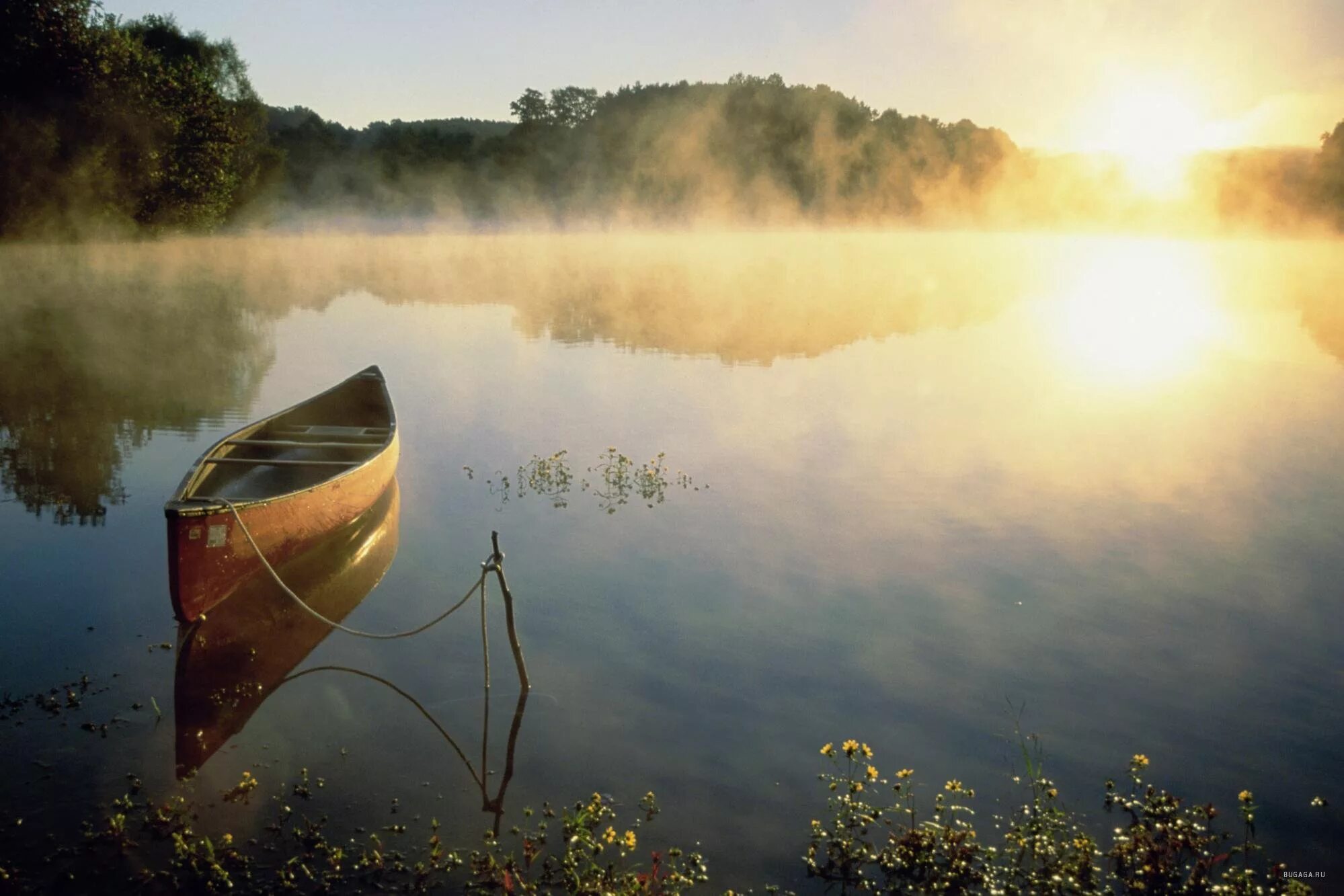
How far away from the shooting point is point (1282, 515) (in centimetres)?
1538

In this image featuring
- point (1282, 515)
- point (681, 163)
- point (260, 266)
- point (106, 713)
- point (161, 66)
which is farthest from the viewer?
point (681, 163)

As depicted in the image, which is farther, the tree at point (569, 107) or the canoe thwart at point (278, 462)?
the tree at point (569, 107)

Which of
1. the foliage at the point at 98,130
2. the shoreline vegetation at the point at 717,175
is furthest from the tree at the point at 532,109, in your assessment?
the foliage at the point at 98,130

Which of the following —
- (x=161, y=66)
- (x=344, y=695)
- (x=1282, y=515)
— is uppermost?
(x=161, y=66)

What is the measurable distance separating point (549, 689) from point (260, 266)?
5602 cm

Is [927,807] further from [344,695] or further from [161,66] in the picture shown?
[161,66]

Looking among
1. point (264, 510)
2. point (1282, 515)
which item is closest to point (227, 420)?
point (264, 510)

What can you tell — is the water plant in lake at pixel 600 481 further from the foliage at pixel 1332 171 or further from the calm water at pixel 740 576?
the foliage at pixel 1332 171

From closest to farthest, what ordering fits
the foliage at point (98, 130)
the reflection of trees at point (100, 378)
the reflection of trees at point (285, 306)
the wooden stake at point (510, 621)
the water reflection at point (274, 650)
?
the water reflection at point (274, 650)
the wooden stake at point (510, 621)
the reflection of trees at point (100, 378)
the reflection of trees at point (285, 306)
the foliage at point (98, 130)

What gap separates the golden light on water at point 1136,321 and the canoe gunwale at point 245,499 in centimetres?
2181

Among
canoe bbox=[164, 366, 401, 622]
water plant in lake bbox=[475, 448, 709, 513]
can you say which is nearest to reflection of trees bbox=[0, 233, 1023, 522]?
canoe bbox=[164, 366, 401, 622]

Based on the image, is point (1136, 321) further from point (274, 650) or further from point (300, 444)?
point (274, 650)

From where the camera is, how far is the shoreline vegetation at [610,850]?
21.3 feet

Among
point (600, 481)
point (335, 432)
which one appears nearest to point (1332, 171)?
point (600, 481)
